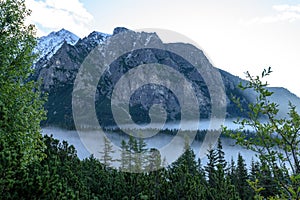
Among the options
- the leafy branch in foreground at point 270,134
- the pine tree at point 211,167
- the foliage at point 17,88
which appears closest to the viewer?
the leafy branch in foreground at point 270,134

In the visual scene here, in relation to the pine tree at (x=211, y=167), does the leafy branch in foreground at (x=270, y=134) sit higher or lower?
higher

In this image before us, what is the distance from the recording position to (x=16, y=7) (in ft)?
54.4

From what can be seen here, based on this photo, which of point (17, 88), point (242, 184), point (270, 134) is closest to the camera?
point (270, 134)

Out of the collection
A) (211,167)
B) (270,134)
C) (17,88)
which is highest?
(17,88)

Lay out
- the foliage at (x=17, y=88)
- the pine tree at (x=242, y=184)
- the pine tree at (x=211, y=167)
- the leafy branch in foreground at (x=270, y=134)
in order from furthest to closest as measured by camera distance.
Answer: the pine tree at (x=211, y=167) < the pine tree at (x=242, y=184) < the foliage at (x=17, y=88) < the leafy branch in foreground at (x=270, y=134)

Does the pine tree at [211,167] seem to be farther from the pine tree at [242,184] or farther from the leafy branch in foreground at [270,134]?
the leafy branch in foreground at [270,134]

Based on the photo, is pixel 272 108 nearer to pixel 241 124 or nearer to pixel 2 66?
pixel 241 124

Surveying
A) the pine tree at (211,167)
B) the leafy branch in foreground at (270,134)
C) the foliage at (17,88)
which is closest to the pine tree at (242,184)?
the pine tree at (211,167)

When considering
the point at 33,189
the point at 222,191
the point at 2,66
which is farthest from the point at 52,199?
the point at 222,191

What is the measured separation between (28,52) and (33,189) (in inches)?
344

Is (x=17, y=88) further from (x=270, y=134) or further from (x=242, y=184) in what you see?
(x=242, y=184)

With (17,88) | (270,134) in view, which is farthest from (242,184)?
(270,134)

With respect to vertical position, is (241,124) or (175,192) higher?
(241,124)

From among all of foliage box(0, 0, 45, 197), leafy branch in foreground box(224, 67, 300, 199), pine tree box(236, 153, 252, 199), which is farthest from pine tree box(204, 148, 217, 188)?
leafy branch in foreground box(224, 67, 300, 199)
